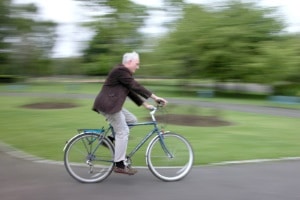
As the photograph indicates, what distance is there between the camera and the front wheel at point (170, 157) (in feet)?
18.6

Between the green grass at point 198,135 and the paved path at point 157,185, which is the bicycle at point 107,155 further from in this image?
the green grass at point 198,135

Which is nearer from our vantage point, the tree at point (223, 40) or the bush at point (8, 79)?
the tree at point (223, 40)

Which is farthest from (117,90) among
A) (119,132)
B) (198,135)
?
(198,135)

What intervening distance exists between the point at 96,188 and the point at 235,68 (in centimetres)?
2075

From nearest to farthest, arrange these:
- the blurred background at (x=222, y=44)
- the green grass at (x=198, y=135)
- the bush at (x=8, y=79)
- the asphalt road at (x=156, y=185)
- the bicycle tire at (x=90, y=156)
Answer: the asphalt road at (x=156, y=185) → the bicycle tire at (x=90, y=156) → the green grass at (x=198, y=135) → the blurred background at (x=222, y=44) → the bush at (x=8, y=79)

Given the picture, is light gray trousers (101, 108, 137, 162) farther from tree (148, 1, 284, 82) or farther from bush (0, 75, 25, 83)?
bush (0, 75, 25, 83)

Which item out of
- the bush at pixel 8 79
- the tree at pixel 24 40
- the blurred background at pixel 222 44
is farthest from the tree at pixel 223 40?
the bush at pixel 8 79

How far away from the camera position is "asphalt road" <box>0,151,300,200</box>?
499 centimetres

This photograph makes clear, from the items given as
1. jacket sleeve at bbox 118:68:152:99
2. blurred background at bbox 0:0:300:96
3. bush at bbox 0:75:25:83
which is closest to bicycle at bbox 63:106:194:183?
jacket sleeve at bbox 118:68:152:99

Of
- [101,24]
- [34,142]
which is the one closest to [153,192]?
[34,142]

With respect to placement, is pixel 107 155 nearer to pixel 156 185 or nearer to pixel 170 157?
pixel 156 185

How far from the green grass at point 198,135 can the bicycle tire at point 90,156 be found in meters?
1.11

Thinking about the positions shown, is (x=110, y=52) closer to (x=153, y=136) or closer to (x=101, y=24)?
(x=101, y=24)

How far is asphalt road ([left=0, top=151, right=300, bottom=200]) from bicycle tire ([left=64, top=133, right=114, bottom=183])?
0.12 m
